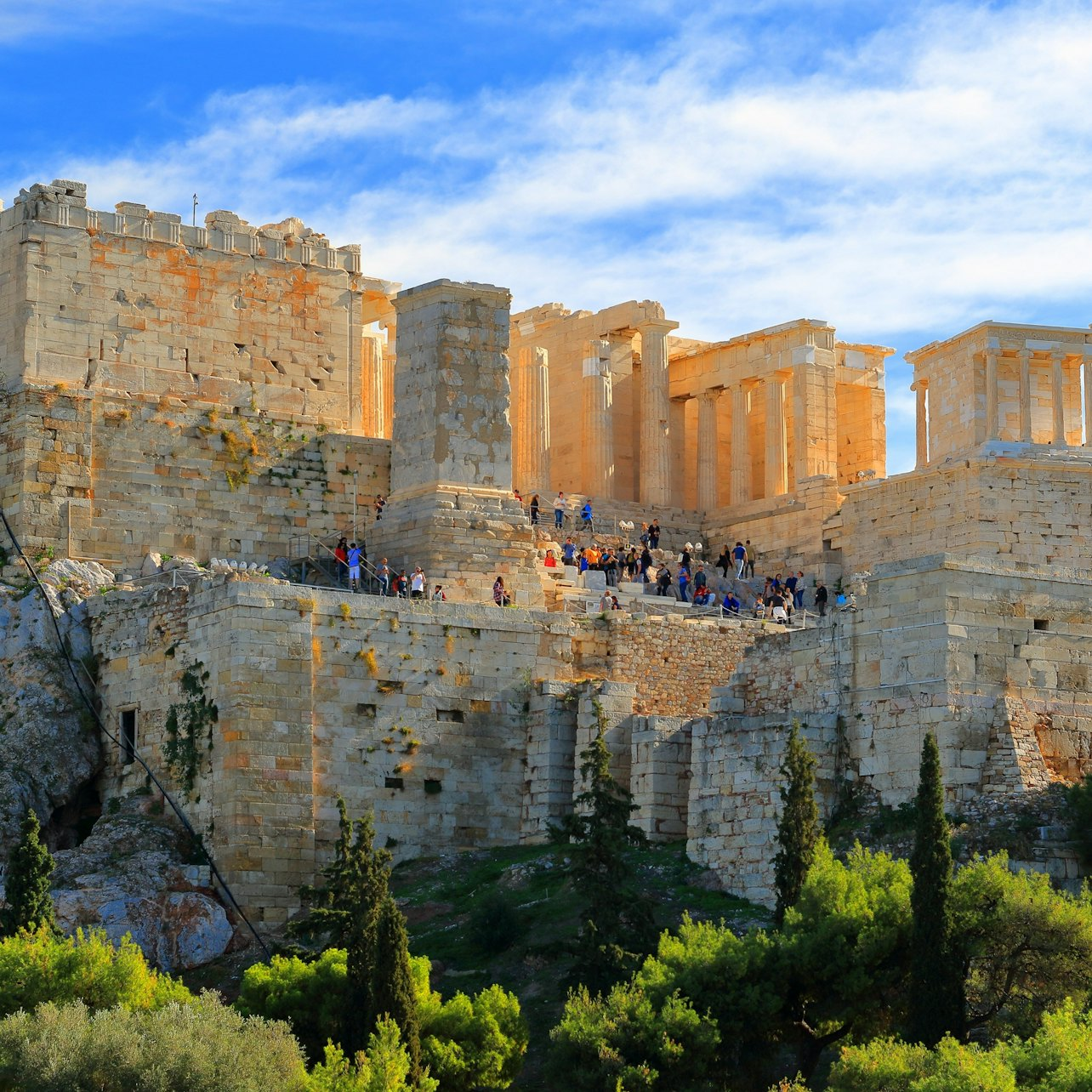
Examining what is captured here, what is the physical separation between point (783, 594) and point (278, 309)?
10.9 metres

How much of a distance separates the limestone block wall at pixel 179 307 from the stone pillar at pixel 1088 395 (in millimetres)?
15924

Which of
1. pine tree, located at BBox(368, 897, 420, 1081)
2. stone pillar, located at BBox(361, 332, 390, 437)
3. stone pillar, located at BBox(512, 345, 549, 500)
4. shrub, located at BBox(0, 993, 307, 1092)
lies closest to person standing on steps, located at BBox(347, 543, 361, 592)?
stone pillar, located at BBox(361, 332, 390, 437)

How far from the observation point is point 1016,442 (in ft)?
209

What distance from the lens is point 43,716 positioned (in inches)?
2010

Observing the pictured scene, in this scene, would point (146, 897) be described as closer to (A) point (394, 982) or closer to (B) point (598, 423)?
(A) point (394, 982)

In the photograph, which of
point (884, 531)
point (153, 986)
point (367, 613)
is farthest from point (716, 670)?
point (153, 986)

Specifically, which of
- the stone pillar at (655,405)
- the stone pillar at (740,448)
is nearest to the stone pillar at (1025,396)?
the stone pillar at (740,448)

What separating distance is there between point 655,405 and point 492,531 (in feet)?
49.7

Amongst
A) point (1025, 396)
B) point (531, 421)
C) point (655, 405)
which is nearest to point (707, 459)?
point (655, 405)

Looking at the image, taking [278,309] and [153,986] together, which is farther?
[278,309]

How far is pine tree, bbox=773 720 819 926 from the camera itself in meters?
42.2

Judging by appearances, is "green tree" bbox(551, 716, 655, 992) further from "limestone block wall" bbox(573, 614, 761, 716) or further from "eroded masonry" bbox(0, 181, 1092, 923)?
"limestone block wall" bbox(573, 614, 761, 716)

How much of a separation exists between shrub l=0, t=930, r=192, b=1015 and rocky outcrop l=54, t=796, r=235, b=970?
435cm

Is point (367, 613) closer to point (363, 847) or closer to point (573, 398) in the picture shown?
point (363, 847)
